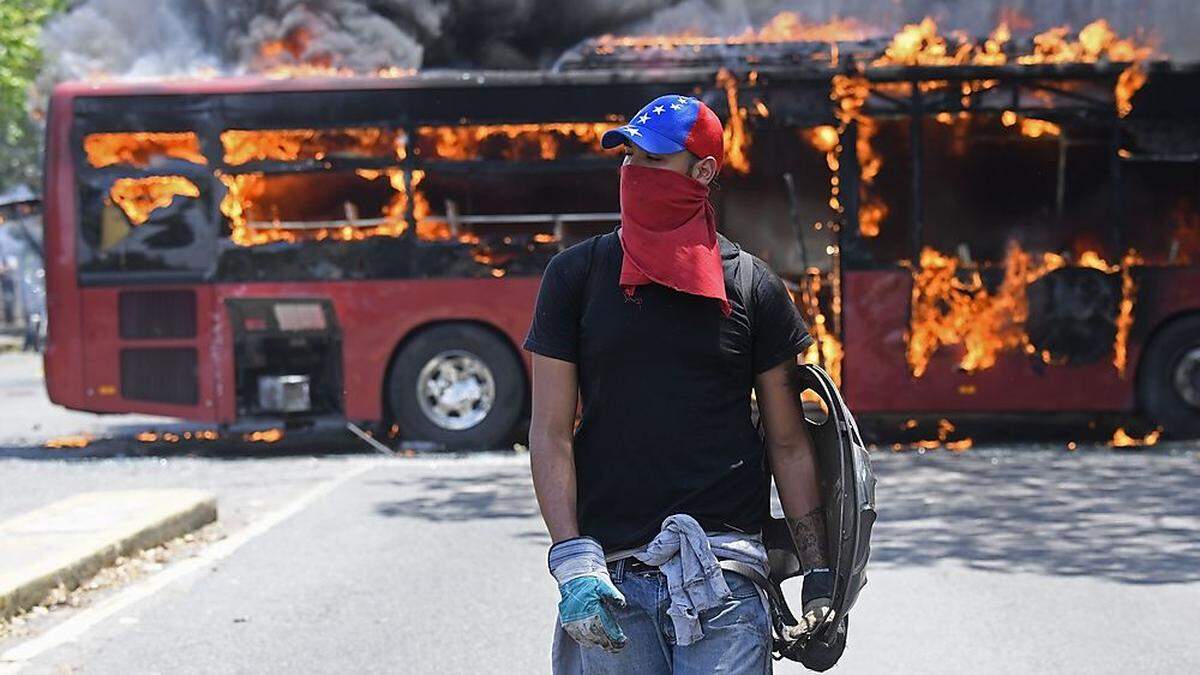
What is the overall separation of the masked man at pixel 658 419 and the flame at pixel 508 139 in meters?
10.6

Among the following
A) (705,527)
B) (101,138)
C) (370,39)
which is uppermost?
(370,39)

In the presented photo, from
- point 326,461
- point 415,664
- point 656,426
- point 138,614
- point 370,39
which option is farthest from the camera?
point 370,39

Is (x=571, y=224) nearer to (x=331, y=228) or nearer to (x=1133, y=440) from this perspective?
(x=331, y=228)

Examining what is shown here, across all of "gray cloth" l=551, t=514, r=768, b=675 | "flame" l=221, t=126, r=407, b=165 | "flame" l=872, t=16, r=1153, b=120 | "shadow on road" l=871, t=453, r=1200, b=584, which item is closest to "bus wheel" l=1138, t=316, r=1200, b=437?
"shadow on road" l=871, t=453, r=1200, b=584

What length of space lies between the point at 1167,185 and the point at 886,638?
26.2 ft

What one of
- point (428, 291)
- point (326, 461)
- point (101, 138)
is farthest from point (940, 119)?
point (101, 138)

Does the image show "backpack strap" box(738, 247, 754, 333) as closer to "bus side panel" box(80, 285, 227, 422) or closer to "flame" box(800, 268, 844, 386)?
"flame" box(800, 268, 844, 386)

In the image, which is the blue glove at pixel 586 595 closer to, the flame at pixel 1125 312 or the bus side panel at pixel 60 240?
A: the flame at pixel 1125 312

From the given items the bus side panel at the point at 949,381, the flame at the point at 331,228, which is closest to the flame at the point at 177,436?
the flame at the point at 331,228

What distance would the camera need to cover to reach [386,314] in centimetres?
1427

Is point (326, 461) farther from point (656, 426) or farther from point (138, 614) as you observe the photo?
point (656, 426)

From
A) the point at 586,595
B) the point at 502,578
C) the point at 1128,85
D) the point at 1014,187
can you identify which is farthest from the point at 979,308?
the point at 586,595

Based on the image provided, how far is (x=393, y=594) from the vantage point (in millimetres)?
8195

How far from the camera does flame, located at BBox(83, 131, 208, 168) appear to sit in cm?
1439
